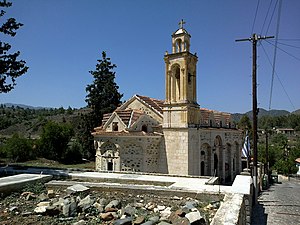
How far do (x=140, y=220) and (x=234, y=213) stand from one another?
1.93m

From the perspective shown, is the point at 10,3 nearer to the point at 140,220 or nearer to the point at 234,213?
the point at 140,220

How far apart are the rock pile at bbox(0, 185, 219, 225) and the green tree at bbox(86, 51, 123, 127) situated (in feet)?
79.1

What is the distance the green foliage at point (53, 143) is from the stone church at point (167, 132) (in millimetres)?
16912

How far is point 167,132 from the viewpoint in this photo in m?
19.1

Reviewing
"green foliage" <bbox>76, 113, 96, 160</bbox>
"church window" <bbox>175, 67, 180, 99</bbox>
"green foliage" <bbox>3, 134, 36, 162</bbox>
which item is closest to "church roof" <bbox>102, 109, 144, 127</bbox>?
"church window" <bbox>175, 67, 180, 99</bbox>

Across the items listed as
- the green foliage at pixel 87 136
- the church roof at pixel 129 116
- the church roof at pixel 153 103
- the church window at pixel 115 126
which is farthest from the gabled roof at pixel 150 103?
the green foliage at pixel 87 136

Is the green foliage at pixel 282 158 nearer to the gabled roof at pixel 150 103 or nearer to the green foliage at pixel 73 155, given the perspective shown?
the gabled roof at pixel 150 103

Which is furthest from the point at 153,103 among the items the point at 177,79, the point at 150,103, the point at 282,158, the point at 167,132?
the point at 282,158

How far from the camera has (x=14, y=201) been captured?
7.27 m

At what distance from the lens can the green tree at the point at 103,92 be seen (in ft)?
103

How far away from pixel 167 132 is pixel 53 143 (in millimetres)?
20948

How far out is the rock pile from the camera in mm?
5574

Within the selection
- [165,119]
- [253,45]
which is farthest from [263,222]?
[165,119]

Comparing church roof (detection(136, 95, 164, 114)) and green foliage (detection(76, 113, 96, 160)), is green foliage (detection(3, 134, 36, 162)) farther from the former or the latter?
church roof (detection(136, 95, 164, 114))
